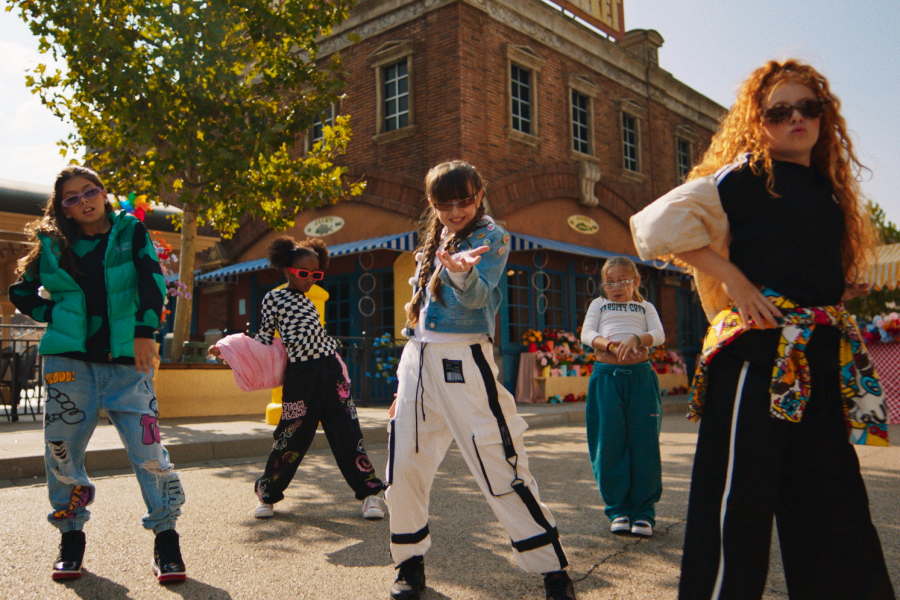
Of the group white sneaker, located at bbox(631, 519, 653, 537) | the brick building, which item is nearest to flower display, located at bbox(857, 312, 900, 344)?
the brick building

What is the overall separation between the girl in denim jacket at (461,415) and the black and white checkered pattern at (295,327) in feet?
5.70

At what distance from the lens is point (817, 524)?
6.71 ft

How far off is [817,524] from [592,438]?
82.6 inches

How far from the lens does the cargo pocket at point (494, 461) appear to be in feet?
8.95

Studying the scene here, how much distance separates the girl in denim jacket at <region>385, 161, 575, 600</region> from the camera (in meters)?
2.71

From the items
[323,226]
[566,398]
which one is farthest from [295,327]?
[323,226]

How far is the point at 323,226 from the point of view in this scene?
15992 millimetres

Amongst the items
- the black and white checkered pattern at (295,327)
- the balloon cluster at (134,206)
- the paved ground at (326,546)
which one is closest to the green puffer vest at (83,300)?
the balloon cluster at (134,206)

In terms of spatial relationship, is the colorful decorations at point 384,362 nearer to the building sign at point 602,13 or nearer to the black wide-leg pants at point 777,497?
the building sign at point 602,13

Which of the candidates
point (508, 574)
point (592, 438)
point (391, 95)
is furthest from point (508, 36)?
point (508, 574)

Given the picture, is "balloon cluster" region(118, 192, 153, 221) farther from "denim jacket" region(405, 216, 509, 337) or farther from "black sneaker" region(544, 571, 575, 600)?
"black sneaker" region(544, 571, 575, 600)

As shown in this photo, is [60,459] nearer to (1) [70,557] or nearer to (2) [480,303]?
(1) [70,557]

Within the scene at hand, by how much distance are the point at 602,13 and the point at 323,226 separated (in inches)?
346

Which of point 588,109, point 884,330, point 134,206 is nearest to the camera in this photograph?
point 134,206
